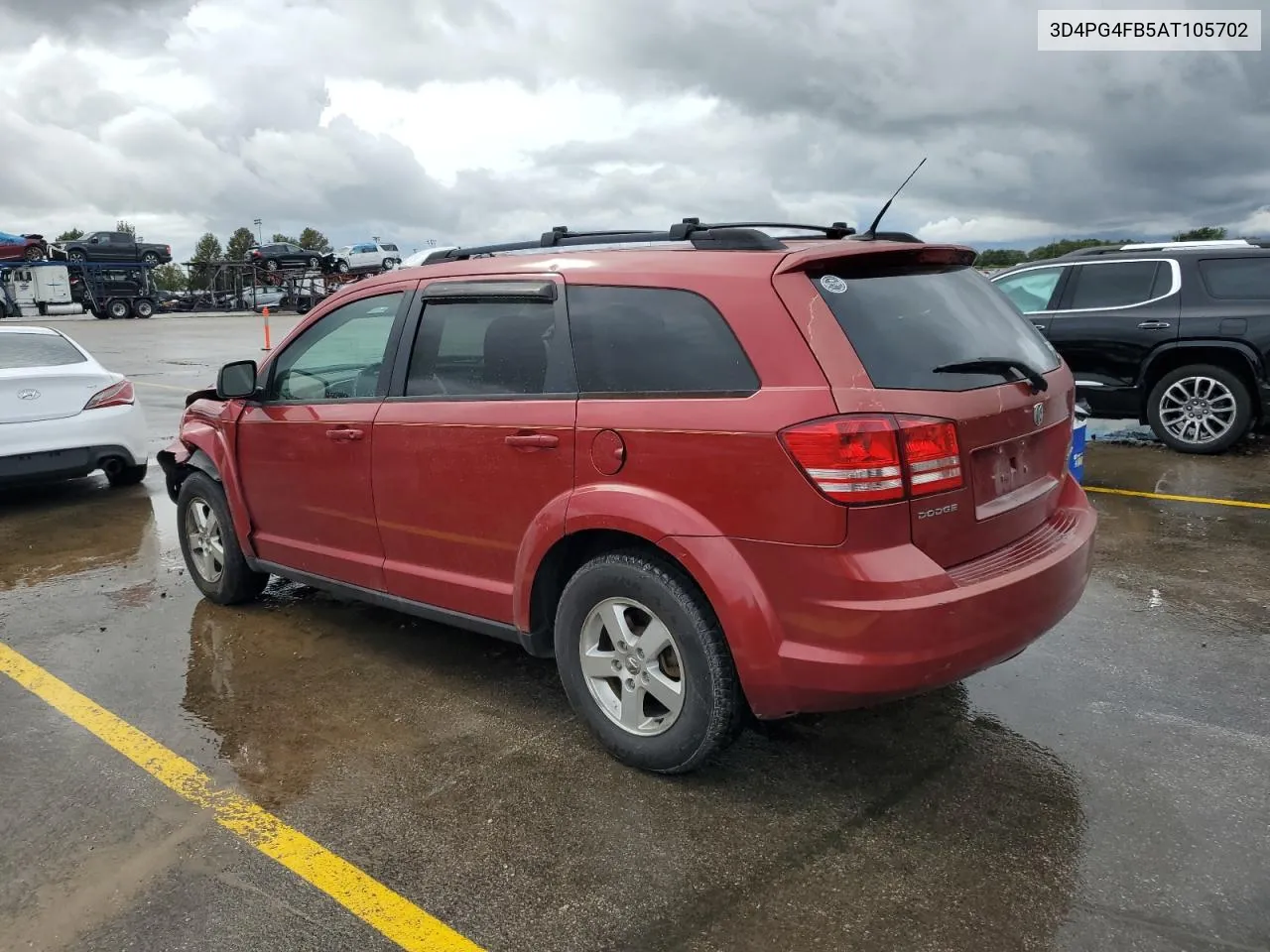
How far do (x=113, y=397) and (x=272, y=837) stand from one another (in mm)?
5778

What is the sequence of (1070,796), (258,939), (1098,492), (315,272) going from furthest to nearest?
1. (315,272)
2. (1098,492)
3. (1070,796)
4. (258,939)

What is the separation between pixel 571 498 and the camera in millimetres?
3211

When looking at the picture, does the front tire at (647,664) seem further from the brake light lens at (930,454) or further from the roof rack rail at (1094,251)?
the roof rack rail at (1094,251)

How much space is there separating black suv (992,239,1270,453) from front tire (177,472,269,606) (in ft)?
23.6

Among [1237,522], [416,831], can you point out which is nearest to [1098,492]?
[1237,522]

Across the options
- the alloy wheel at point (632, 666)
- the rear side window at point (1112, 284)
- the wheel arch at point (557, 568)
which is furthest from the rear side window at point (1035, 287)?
the alloy wheel at point (632, 666)

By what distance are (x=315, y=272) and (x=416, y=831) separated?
136 feet

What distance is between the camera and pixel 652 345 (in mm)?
3146

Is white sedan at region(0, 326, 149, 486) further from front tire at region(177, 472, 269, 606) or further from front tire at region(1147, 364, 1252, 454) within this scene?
front tire at region(1147, 364, 1252, 454)

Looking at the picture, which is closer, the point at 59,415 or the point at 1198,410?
the point at 59,415

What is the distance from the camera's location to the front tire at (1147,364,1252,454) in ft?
26.9

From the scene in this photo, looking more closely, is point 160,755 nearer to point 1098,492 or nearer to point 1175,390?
point 1098,492

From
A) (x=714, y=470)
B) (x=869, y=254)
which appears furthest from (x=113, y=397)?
(x=869, y=254)

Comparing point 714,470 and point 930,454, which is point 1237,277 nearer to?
point 930,454
